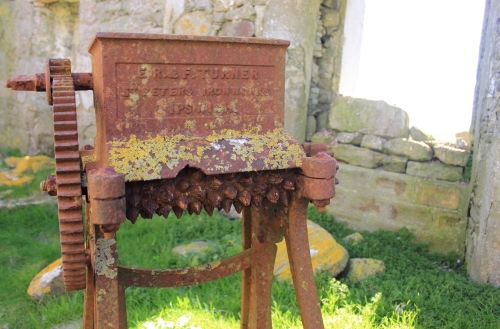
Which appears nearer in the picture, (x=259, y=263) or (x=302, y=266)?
(x=302, y=266)

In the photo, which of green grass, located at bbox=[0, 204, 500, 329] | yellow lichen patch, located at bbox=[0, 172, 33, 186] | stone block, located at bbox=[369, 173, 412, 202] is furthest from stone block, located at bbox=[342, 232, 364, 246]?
yellow lichen patch, located at bbox=[0, 172, 33, 186]

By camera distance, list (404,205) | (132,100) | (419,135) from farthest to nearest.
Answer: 1. (419,135)
2. (404,205)
3. (132,100)

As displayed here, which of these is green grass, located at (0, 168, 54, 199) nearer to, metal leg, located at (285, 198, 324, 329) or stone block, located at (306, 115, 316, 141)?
stone block, located at (306, 115, 316, 141)

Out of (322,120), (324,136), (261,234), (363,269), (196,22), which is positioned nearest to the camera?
(261,234)

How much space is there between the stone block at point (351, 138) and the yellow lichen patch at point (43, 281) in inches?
110

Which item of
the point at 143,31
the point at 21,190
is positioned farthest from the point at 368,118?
the point at 21,190

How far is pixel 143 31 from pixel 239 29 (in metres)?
1.32

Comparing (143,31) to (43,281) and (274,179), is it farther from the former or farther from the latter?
(274,179)

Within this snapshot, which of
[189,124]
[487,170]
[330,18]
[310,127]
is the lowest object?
[487,170]

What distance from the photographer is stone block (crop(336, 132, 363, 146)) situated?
171 inches

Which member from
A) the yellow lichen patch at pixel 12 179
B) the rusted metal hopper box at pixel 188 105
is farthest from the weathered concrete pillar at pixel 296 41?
the yellow lichen patch at pixel 12 179

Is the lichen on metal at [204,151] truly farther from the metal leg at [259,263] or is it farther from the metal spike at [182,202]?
the metal leg at [259,263]

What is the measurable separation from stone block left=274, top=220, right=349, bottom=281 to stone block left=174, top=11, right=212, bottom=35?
7.64 feet

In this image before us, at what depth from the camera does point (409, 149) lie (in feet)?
13.3
